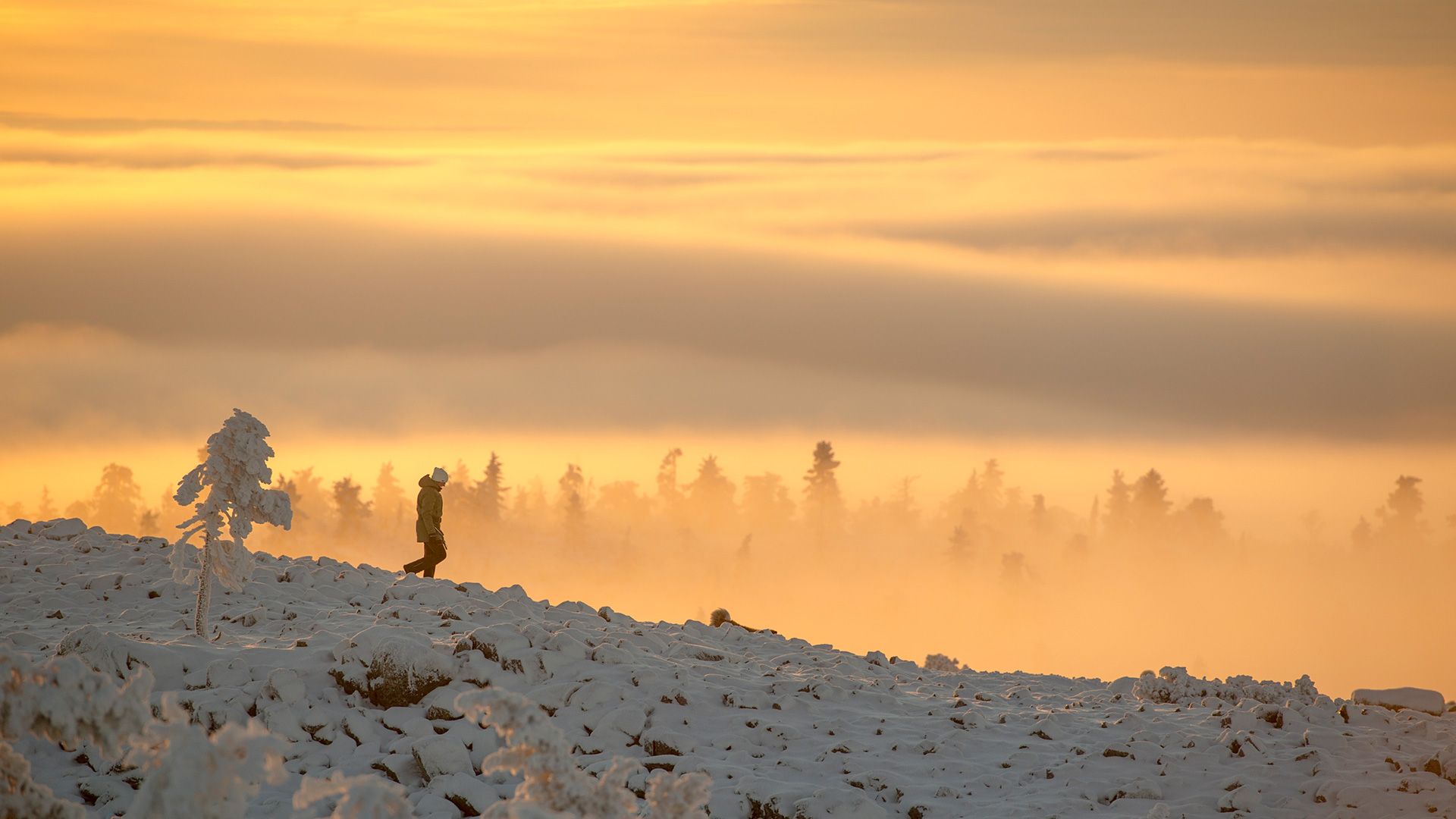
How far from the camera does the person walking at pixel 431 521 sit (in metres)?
26.7

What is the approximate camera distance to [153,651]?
16.7 metres

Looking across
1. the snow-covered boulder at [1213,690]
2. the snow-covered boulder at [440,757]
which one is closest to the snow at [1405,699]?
the snow-covered boulder at [1213,690]

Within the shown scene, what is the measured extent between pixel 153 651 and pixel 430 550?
10.2m

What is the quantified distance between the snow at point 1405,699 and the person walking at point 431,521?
55.8 ft

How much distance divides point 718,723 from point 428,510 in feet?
38.1

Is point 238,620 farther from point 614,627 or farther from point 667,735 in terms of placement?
point 667,735

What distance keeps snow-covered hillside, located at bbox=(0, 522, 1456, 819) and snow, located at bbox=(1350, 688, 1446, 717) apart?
41.7 inches

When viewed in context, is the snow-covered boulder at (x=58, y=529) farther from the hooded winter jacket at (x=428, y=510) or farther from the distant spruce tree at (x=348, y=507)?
the distant spruce tree at (x=348, y=507)

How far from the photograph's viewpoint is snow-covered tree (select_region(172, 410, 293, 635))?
62.5 feet

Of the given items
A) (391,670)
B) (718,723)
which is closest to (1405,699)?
(718,723)

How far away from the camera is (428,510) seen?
26.7 meters

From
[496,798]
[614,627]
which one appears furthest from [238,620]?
[496,798]

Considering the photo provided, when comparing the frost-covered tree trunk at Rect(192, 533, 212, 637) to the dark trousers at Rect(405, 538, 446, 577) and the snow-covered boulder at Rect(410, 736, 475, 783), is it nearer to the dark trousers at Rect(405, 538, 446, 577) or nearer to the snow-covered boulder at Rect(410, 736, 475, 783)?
the snow-covered boulder at Rect(410, 736, 475, 783)

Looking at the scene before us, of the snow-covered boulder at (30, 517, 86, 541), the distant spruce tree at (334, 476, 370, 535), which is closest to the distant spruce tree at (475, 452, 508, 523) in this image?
the distant spruce tree at (334, 476, 370, 535)
